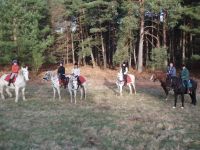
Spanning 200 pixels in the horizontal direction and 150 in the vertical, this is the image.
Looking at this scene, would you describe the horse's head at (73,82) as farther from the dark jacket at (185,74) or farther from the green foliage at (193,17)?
the green foliage at (193,17)

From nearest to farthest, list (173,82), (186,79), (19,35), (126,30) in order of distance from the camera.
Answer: (173,82)
(186,79)
(19,35)
(126,30)

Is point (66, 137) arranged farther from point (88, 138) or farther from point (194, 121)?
point (194, 121)

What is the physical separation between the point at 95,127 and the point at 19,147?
3777mm

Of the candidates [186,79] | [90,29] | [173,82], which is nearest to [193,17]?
[90,29]

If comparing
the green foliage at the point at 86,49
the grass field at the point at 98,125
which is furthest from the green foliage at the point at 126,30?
the grass field at the point at 98,125

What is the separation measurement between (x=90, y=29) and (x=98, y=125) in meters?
35.1

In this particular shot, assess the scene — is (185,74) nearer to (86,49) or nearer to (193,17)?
(193,17)

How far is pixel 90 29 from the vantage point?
49.8 meters

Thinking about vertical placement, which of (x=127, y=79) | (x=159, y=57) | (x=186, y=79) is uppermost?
(x=159, y=57)

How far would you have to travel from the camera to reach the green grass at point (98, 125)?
12609 mm

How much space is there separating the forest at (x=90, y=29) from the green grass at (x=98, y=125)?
63.0 ft

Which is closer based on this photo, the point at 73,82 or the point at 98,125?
the point at 98,125

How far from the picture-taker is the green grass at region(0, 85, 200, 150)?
1261cm

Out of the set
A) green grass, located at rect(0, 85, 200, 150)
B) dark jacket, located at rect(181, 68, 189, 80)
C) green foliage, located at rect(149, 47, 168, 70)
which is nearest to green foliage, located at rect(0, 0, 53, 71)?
green foliage, located at rect(149, 47, 168, 70)
